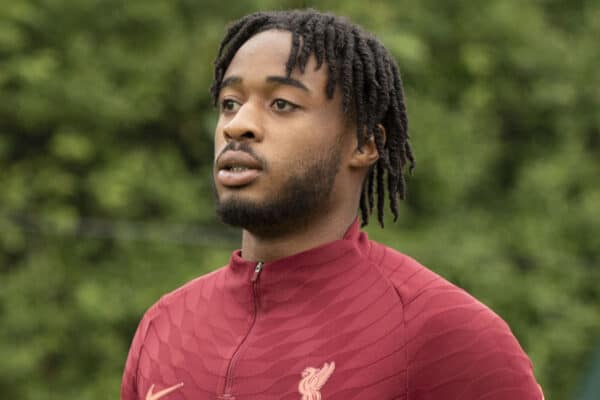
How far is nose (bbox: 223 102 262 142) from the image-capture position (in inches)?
104

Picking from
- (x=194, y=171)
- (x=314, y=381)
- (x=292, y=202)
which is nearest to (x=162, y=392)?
(x=314, y=381)

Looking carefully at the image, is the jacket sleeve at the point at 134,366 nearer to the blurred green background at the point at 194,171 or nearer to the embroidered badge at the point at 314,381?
the embroidered badge at the point at 314,381

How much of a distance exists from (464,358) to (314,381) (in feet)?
1.13

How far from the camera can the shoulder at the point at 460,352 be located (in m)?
2.46

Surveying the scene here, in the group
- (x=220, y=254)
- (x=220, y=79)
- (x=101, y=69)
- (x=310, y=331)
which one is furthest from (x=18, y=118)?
(x=310, y=331)

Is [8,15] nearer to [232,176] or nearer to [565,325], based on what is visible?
[565,325]

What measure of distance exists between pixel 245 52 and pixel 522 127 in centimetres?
765

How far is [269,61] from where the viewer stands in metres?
2.69

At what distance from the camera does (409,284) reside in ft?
8.77

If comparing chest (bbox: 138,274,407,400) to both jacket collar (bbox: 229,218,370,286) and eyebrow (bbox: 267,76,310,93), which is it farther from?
eyebrow (bbox: 267,76,310,93)

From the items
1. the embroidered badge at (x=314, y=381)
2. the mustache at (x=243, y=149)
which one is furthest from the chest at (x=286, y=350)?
the mustache at (x=243, y=149)

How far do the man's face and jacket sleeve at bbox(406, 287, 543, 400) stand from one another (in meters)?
0.39

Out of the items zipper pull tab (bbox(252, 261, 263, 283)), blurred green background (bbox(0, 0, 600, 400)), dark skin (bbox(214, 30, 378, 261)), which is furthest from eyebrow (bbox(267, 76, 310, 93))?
blurred green background (bbox(0, 0, 600, 400))

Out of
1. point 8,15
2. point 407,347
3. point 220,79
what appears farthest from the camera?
point 8,15
